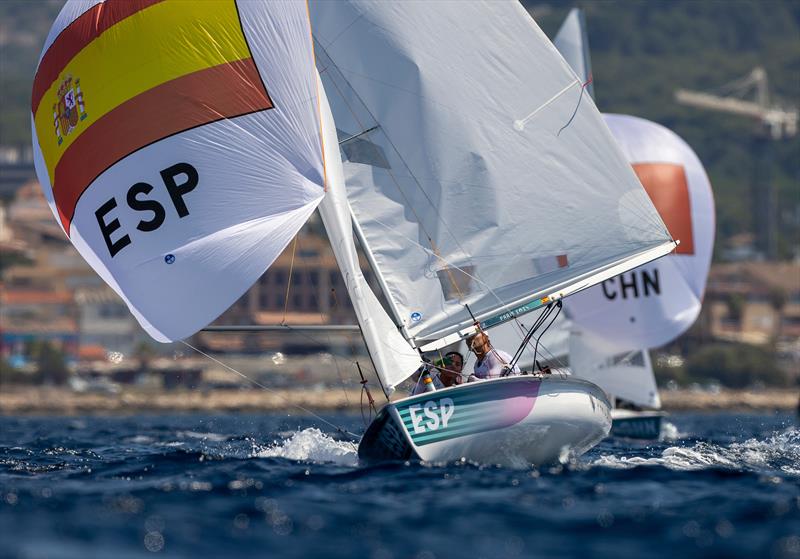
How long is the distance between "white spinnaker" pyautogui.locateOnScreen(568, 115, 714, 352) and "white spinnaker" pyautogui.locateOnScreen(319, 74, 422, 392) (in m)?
9.65

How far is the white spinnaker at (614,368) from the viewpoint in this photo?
22.7 m

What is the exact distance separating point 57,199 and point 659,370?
6553 cm

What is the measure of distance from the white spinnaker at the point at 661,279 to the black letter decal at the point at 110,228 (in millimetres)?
10958

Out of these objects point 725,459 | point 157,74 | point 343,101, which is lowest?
point 725,459

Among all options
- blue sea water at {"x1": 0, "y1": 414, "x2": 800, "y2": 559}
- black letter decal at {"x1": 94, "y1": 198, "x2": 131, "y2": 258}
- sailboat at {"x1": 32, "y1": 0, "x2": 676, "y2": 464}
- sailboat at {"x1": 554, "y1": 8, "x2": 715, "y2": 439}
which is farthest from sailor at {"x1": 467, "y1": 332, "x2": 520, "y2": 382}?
sailboat at {"x1": 554, "y1": 8, "x2": 715, "y2": 439}

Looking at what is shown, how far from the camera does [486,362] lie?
41.2 feet

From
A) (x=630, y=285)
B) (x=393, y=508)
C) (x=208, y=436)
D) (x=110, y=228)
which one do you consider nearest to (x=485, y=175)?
(x=110, y=228)

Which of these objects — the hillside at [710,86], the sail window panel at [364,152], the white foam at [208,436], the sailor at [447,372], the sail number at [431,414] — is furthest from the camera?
the hillside at [710,86]

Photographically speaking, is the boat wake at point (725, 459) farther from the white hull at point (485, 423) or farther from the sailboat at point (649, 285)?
the sailboat at point (649, 285)

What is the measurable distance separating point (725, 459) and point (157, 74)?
6.08 m

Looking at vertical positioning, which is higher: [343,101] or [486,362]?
[343,101]

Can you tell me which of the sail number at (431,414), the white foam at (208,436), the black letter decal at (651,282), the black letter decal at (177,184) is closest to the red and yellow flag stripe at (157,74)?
the black letter decal at (177,184)

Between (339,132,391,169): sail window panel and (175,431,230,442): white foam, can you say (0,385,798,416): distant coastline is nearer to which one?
(175,431,230,442): white foam

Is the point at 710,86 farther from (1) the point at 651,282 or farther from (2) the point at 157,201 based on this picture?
(2) the point at 157,201
